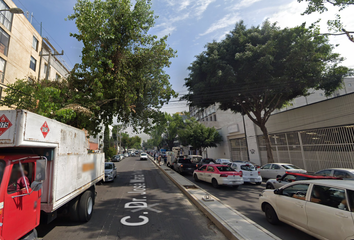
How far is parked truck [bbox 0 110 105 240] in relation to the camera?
3.18m

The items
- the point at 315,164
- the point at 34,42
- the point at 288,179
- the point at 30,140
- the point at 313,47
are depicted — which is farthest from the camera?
the point at 34,42

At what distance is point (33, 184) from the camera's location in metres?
3.55

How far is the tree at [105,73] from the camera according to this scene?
8.95m

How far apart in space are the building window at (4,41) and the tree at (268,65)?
17.5 meters

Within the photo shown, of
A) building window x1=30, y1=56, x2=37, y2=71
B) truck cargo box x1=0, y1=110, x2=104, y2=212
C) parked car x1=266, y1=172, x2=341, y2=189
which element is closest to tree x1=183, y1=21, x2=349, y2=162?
parked car x1=266, y1=172, x2=341, y2=189

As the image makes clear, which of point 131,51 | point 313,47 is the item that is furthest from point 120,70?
point 313,47

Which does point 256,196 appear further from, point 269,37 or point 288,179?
point 269,37

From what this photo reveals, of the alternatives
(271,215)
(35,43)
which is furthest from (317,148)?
(35,43)

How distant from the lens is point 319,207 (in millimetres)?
4098

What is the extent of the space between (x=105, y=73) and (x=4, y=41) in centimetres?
1386

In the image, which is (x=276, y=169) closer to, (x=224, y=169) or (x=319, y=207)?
(x=224, y=169)

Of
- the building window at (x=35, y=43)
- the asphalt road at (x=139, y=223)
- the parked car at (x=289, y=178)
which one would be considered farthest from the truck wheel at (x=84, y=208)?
the building window at (x=35, y=43)

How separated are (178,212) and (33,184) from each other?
487 cm

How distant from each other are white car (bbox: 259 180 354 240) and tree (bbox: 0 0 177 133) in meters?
8.37
